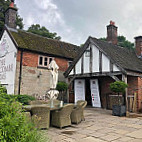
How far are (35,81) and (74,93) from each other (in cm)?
330

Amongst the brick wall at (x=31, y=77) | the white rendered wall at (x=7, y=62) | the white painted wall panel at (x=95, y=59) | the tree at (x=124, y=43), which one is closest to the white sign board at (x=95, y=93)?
the white painted wall panel at (x=95, y=59)

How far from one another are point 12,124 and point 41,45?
41.3 ft

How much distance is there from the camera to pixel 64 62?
49.0 feet

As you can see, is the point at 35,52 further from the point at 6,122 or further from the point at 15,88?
the point at 6,122

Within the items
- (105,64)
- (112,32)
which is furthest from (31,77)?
(112,32)

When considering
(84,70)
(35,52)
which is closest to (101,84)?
(84,70)

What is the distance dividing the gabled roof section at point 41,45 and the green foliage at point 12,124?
411 inches

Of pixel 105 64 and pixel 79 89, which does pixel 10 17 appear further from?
A: pixel 105 64

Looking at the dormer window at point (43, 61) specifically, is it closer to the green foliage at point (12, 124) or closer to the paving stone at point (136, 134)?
the paving stone at point (136, 134)

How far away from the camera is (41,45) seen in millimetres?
14094

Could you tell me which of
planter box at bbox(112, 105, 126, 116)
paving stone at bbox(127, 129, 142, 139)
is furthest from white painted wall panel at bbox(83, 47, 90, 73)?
paving stone at bbox(127, 129, 142, 139)

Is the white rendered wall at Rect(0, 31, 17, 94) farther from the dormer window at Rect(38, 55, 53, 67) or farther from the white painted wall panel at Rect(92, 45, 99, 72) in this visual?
the white painted wall panel at Rect(92, 45, 99, 72)

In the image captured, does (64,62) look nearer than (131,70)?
No

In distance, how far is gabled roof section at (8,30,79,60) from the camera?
12734 millimetres
